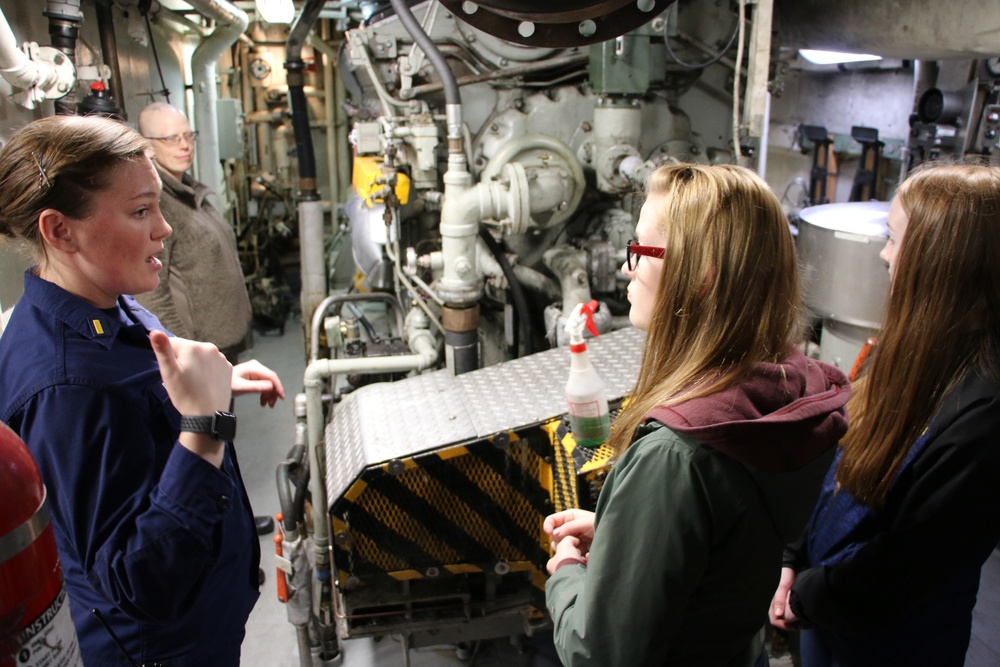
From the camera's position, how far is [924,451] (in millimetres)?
1562

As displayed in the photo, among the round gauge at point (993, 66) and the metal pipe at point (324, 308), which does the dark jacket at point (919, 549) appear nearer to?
the metal pipe at point (324, 308)

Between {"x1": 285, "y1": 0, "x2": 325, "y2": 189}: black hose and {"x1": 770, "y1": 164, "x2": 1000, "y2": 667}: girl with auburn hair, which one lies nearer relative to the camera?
{"x1": 770, "y1": 164, "x2": 1000, "y2": 667}: girl with auburn hair

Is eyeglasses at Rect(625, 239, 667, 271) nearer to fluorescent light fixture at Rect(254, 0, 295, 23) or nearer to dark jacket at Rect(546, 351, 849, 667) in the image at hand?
dark jacket at Rect(546, 351, 849, 667)

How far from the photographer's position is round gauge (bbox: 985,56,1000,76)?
3.80 m

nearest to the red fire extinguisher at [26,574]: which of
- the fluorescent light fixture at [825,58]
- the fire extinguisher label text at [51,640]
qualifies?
the fire extinguisher label text at [51,640]

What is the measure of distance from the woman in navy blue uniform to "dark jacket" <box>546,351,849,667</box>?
26.7 inches

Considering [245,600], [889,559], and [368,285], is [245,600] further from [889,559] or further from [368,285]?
[368,285]

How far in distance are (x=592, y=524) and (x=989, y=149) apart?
11.9 ft

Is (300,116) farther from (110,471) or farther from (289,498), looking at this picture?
(110,471)

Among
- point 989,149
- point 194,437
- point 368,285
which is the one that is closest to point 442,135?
point 368,285

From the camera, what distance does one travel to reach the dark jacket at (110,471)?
1290mm

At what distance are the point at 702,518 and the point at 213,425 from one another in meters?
0.81

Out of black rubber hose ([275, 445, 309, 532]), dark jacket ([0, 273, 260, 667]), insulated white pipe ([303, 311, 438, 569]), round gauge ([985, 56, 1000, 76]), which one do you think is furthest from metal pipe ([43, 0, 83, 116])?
round gauge ([985, 56, 1000, 76])

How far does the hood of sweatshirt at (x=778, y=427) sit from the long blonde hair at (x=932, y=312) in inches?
16.1
